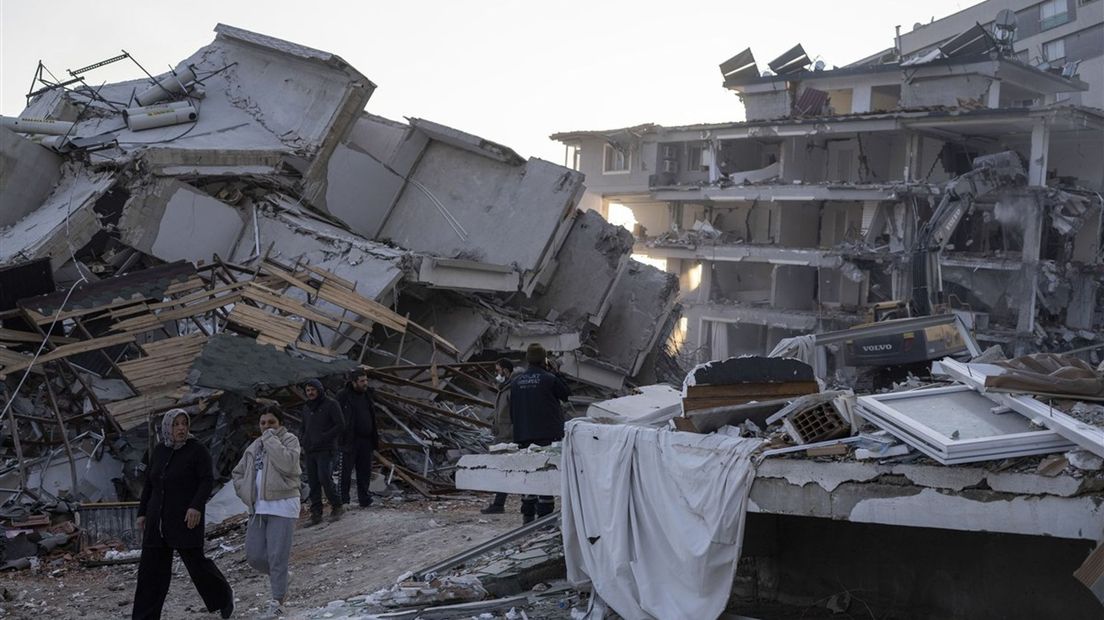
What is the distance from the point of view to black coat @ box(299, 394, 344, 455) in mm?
11281

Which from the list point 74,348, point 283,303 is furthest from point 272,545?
point 283,303

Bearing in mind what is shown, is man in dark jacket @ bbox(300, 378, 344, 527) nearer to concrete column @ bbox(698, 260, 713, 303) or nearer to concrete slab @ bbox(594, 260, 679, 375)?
concrete slab @ bbox(594, 260, 679, 375)

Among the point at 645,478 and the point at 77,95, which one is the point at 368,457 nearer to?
the point at 645,478

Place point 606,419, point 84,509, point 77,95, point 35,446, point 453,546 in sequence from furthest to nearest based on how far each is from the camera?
point 77,95, point 35,446, point 84,509, point 453,546, point 606,419

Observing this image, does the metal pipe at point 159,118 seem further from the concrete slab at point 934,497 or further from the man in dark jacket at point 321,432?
the concrete slab at point 934,497

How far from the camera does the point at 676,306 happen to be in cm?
Result: 2458

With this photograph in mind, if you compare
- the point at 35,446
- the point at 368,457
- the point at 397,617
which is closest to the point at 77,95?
the point at 35,446

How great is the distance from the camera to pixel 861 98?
1660 inches

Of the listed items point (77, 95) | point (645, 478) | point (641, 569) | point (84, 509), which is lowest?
point (84, 509)

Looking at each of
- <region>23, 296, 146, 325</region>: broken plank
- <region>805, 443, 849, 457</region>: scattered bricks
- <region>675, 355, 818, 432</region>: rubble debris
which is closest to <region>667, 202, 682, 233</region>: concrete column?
<region>23, 296, 146, 325</region>: broken plank

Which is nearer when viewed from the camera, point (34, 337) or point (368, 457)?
point (368, 457)

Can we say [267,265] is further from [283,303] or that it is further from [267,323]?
[267,323]

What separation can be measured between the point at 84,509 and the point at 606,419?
19.9 feet

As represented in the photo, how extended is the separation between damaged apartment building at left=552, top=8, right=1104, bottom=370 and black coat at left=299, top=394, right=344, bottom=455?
2069 cm
